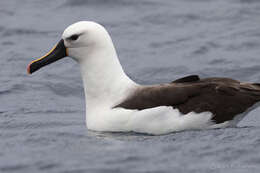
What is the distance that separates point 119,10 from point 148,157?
33.3 feet

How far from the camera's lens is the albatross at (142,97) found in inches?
433

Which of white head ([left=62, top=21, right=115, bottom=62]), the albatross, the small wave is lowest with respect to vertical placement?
the small wave

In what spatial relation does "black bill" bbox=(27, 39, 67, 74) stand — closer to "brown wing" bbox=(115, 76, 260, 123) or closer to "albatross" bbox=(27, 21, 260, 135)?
"albatross" bbox=(27, 21, 260, 135)

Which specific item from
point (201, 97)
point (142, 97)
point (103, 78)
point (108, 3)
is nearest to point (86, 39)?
point (103, 78)

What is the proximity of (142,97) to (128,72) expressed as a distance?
4.50m

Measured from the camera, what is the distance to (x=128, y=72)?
51.1 ft

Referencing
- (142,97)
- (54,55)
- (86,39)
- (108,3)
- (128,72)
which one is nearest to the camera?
(142,97)

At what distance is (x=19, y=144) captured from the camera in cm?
1084

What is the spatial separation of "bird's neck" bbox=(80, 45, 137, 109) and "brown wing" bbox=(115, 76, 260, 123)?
13.3 inches

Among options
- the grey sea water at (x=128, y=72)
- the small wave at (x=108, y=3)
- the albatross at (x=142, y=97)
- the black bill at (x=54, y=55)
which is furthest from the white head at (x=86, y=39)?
the small wave at (x=108, y=3)

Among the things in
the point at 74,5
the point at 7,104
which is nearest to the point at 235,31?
the point at 74,5

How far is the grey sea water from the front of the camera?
31.8 ft

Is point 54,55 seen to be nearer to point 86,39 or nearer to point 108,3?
point 86,39

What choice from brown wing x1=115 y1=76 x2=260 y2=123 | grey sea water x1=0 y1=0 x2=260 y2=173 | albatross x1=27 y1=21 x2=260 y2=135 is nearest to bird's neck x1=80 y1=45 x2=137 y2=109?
albatross x1=27 y1=21 x2=260 y2=135
